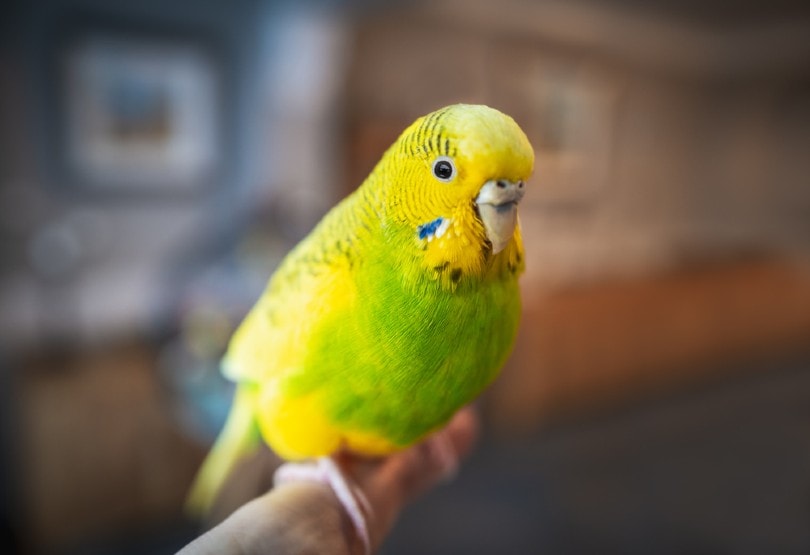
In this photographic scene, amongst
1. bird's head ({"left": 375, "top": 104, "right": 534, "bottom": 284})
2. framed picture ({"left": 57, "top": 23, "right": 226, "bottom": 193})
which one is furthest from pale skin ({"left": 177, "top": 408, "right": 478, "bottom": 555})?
framed picture ({"left": 57, "top": 23, "right": 226, "bottom": 193})

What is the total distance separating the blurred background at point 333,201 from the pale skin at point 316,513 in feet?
2.11

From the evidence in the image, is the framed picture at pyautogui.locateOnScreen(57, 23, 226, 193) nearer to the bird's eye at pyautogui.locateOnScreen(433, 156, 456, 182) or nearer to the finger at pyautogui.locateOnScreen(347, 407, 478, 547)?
the finger at pyautogui.locateOnScreen(347, 407, 478, 547)

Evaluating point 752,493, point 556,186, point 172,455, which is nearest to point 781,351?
point 752,493

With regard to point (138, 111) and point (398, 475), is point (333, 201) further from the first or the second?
point (398, 475)

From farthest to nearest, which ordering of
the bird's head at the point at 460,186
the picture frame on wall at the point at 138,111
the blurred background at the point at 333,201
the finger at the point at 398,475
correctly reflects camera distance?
the picture frame on wall at the point at 138,111 < the blurred background at the point at 333,201 < the finger at the point at 398,475 < the bird's head at the point at 460,186

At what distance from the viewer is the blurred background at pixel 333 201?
1887 millimetres

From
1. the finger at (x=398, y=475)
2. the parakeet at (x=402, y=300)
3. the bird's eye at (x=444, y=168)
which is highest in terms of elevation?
the bird's eye at (x=444, y=168)

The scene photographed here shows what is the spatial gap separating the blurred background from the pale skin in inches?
25.3

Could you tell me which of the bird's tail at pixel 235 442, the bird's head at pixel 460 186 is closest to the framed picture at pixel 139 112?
the bird's tail at pixel 235 442

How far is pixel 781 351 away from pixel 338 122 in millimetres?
3095

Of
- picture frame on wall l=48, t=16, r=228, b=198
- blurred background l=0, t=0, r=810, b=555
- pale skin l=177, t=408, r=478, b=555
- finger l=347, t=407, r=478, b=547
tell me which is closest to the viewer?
pale skin l=177, t=408, r=478, b=555

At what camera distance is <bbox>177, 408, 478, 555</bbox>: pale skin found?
1.75 ft

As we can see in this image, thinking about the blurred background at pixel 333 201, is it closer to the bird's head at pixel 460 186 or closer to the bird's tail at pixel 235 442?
the bird's tail at pixel 235 442

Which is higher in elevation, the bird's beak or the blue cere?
the bird's beak
